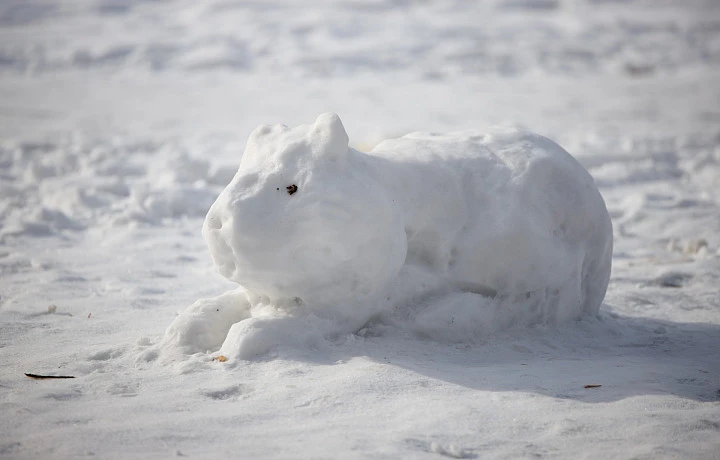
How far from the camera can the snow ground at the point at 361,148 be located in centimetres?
247

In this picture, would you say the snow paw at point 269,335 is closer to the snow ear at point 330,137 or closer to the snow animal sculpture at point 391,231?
the snow animal sculpture at point 391,231

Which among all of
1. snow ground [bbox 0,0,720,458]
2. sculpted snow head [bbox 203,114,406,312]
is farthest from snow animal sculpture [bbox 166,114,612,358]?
snow ground [bbox 0,0,720,458]

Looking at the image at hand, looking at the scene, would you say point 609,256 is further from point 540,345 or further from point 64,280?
point 64,280

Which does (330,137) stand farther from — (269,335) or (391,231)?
→ (269,335)

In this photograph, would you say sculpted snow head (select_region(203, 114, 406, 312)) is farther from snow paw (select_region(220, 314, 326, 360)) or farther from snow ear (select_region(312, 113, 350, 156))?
snow paw (select_region(220, 314, 326, 360))

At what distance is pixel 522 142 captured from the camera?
143 inches

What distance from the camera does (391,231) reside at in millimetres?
3059

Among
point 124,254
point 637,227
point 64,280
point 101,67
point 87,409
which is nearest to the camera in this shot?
point 87,409

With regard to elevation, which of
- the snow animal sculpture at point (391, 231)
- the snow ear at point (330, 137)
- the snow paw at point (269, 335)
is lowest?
the snow paw at point (269, 335)

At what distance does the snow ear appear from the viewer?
9.93 feet

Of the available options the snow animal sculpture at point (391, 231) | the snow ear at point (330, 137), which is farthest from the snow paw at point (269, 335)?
the snow ear at point (330, 137)

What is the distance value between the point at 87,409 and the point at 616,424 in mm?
1763

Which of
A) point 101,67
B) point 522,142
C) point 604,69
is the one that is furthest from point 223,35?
point 522,142

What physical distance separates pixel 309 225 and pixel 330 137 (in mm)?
369
